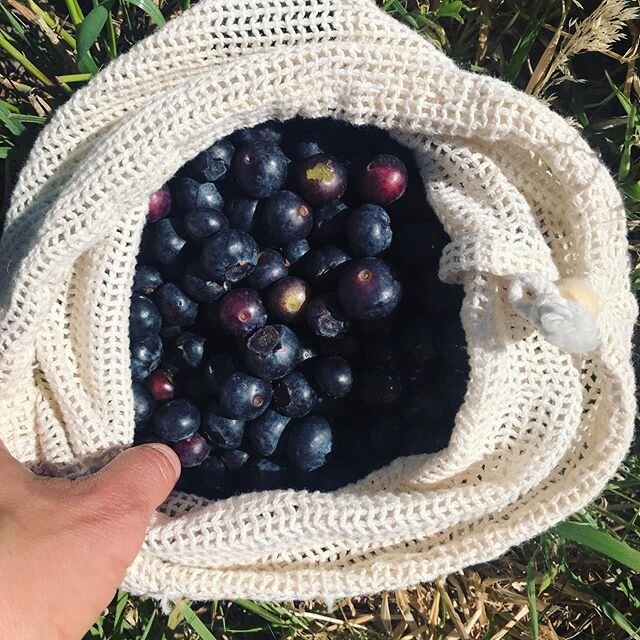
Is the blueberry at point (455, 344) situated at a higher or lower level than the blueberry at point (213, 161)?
lower

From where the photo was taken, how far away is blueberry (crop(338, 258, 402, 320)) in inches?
58.1

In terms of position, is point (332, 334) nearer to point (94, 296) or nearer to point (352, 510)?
point (352, 510)

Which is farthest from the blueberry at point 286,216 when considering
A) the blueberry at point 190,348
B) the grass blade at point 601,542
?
the grass blade at point 601,542

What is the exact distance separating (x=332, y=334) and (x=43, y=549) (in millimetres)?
718

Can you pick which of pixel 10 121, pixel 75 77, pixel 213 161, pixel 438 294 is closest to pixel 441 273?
pixel 438 294

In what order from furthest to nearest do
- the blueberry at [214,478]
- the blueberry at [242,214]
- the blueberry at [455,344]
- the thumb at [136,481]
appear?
the blueberry at [214,478], the blueberry at [242,214], the blueberry at [455,344], the thumb at [136,481]

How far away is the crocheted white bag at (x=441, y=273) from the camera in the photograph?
1335mm

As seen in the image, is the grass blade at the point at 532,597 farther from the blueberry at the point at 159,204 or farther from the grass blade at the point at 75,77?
the grass blade at the point at 75,77

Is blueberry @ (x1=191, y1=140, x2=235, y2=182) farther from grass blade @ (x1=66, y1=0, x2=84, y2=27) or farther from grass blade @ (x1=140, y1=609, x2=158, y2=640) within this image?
grass blade @ (x1=140, y1=609, x2=158, y2=640)

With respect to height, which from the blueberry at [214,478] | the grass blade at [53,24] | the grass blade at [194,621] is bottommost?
the grass blade at [194,621]

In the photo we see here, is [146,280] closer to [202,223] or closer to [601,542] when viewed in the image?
[202,223]

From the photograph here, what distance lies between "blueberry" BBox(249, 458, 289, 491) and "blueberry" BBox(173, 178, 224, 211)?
61cm

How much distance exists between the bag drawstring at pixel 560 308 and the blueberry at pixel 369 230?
0.34 meters

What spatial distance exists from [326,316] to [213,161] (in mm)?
432
